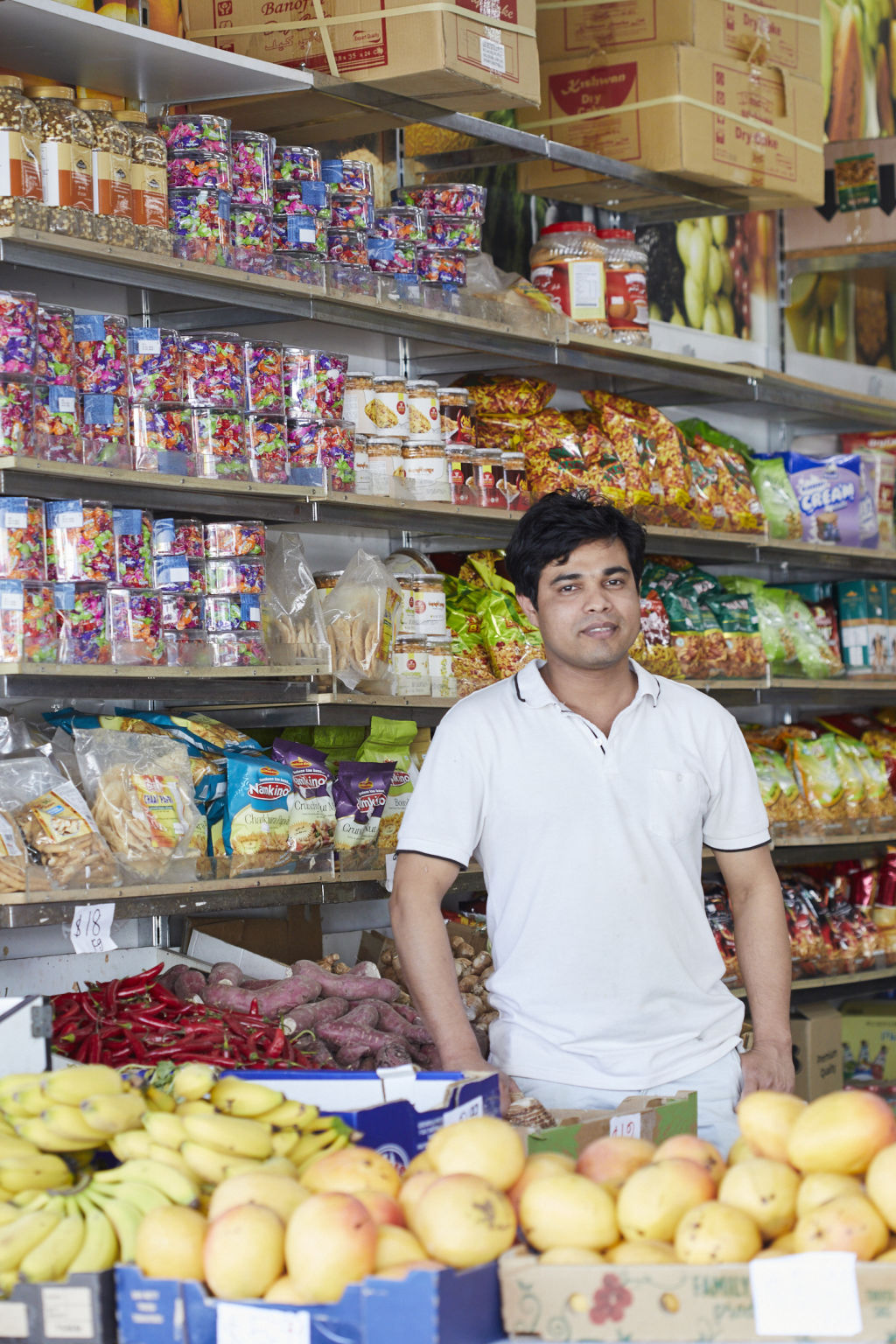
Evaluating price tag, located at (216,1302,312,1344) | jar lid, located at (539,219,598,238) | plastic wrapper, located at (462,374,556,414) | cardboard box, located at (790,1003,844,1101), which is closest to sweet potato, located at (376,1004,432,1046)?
price tag, located at (216,1302,312,1344)

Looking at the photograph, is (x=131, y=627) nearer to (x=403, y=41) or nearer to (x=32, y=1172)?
(x=403, y=41)

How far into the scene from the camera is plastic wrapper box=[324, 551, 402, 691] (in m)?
3.75

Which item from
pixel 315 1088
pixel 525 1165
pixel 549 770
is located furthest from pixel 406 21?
pixel 525 1165

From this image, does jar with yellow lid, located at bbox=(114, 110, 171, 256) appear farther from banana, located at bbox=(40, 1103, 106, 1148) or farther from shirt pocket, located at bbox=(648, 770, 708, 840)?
banana, located at bbox=(40, 1103, 106, 1148)

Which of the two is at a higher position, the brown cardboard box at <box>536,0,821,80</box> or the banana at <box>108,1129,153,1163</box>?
the brown cardboard box at <box>536,0,821,80</box>

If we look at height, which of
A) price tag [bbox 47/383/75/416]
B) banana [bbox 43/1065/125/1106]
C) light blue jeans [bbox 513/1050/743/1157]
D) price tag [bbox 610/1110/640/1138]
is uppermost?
price tag [bbox 47/383/75/416]

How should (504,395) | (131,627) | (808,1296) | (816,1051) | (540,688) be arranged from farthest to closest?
(816,1051), (504,395), (131,627), (540,688), (808,1296)

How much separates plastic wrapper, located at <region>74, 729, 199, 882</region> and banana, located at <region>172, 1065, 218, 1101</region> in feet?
4.05

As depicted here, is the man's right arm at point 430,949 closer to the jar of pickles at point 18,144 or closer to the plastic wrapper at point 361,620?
the plastic wrapper at point 361,620

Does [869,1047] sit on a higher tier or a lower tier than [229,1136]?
lower

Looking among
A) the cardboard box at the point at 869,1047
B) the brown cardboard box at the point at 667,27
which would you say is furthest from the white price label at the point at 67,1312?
the cardboard box at the point at 869,1047

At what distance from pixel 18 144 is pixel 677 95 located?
2.16 metres

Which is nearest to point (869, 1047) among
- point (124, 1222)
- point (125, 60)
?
point (125, 60)

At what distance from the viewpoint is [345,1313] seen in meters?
1.49
